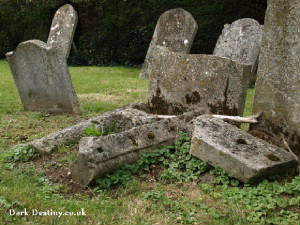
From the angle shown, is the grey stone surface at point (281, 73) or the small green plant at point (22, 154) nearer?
the grey stone surface at point (281, 73)

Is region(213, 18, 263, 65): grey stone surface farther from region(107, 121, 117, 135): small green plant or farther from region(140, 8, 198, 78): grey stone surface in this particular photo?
region(107, 121, 117, 135): small green plant

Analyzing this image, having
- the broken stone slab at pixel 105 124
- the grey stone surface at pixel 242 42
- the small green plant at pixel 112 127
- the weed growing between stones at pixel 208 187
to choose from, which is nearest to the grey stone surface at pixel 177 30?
the grey stone surface at pixel 242 42

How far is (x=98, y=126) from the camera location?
16.1 ft

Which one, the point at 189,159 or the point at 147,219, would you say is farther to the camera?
the point at 189,159

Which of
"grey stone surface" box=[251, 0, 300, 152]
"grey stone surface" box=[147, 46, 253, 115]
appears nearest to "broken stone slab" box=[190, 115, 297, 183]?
"grey stone surface" box=[251, 0, 300, 152]

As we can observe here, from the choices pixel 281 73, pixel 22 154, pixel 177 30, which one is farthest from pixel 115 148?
pixel 177 30

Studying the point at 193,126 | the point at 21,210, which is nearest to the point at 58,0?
the point at 193,126

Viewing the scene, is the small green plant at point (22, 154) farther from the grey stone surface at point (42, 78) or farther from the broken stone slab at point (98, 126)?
the grey stone surface at point (42, 78)

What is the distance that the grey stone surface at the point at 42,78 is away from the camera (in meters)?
6.86

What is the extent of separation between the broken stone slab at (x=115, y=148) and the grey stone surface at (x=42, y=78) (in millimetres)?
2821

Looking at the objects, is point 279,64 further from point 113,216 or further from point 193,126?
point 113,216

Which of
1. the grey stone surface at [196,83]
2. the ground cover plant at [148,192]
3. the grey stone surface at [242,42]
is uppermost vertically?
the grey stone surface at [242,42]

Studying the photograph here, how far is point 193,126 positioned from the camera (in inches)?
179

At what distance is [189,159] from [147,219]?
44.1 inches
